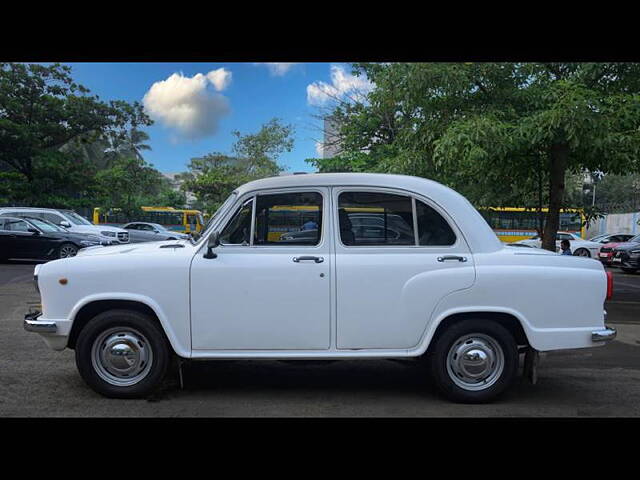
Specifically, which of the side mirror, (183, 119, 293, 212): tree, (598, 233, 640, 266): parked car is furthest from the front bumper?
(183, 119, 293, 212): tree

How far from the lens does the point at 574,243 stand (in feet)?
80.8

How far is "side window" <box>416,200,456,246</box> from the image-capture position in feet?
16.1

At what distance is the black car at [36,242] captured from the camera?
1645 cm

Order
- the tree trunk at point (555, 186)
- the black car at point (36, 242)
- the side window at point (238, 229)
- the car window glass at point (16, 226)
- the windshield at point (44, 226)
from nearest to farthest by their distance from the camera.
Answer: the side window at point (238, 229)
the tree trunk at point (555, 186)
the black car at point (36, 242)
the car window glass at point (16, 226)
the windshield at point (44, 226)

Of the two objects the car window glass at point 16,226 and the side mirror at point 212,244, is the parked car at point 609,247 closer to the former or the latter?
the side mirror at point 212,244

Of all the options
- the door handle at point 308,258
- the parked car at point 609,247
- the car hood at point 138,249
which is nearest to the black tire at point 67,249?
the car hood at point 138,249

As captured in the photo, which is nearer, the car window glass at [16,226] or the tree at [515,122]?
the tree at [515,122]

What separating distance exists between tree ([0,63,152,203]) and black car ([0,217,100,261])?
917cm

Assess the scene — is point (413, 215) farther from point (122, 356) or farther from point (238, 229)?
point (122, 356)

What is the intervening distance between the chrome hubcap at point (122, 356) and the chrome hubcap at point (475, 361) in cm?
260

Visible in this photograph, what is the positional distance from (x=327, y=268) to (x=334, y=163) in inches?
719
